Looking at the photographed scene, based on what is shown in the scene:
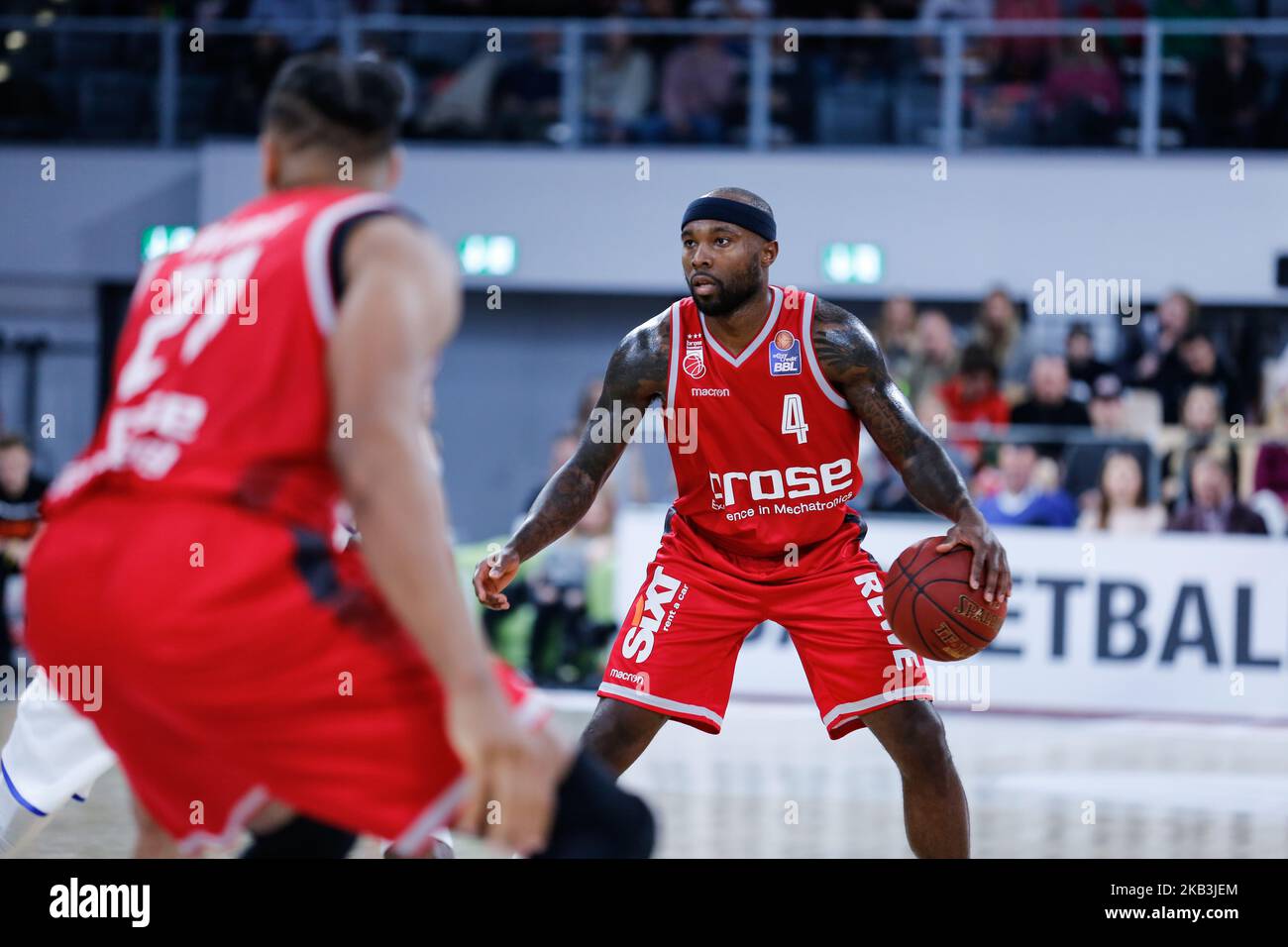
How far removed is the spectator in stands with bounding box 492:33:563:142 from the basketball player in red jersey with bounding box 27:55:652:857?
1087 centimetres

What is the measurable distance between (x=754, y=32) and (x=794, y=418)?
8.65m

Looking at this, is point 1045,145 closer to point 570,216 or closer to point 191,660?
point 570,216

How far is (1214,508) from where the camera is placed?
1001cm

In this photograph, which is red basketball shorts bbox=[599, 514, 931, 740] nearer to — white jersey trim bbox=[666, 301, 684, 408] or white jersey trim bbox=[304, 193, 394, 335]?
white jersey trim bbox=[666, 301, 684, 408]

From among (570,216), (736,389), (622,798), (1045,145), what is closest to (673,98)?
(570,216)

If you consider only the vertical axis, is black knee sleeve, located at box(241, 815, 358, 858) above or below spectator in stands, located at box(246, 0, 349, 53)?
below

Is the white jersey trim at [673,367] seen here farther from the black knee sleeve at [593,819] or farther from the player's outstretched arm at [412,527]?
the player's outstretched arm at [412,527]

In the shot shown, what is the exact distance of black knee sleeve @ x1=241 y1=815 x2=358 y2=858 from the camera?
3.15m

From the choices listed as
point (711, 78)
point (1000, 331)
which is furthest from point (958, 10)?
point (1000, 331)

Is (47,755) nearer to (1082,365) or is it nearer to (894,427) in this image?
(894,427)

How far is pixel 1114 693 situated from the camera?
385 inches

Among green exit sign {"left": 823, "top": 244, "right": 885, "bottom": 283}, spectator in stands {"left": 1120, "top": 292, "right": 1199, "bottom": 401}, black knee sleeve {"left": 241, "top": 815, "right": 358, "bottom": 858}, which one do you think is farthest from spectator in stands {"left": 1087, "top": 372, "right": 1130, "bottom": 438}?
black knee sleeve {"left": 241, "top": 815, "right": 358, "bottom": 858}

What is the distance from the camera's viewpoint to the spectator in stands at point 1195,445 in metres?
10.5
